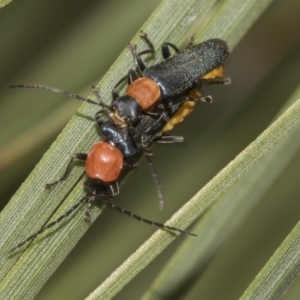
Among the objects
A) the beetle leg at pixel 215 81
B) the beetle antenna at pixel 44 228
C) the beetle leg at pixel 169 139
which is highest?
the beetle leg at pixel 215 81

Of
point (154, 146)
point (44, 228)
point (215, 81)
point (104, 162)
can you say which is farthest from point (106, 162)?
point (215, 81)

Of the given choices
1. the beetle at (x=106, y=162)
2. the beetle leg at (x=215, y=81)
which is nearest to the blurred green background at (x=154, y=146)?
the beetle leg at (x=215, y=81)

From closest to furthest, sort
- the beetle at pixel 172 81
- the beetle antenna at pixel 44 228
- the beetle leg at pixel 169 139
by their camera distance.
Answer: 1. the beetle antenna at pixel 44 228
2. the beetle at pixel 172 81
3. the beetle leg at pixel 169 139

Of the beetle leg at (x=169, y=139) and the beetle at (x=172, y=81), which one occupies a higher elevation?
the beetle at (x=172, y=81)

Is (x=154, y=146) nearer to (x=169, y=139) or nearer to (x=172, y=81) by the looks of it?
(x=169, y=139)

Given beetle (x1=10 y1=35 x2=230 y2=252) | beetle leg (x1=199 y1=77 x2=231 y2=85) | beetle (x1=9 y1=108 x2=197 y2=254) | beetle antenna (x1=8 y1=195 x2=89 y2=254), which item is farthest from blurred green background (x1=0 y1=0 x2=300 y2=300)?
beetle antenna (x1=8 y1=195 x2=89 y2=254)

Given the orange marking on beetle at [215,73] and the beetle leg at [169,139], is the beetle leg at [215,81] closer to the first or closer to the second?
the orange marking on beetle at [215,73]
